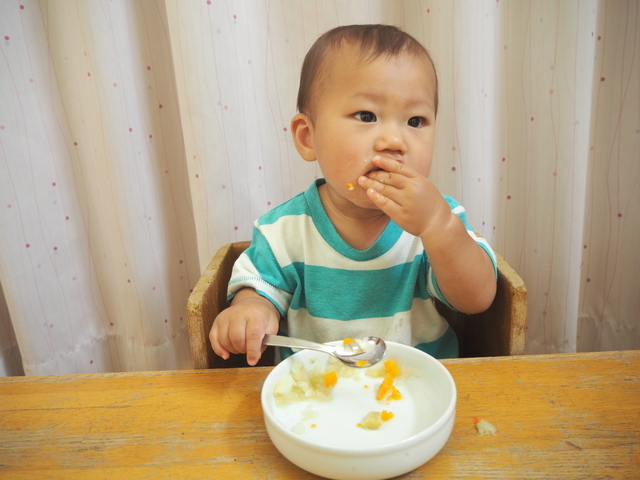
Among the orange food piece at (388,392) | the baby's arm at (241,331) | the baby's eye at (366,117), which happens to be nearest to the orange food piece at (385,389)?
the orange food piece at (388,392)

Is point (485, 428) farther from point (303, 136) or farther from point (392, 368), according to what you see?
point (303, 136)

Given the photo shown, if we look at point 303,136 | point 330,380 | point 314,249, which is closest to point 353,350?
point 330,380

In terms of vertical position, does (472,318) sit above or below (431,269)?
below

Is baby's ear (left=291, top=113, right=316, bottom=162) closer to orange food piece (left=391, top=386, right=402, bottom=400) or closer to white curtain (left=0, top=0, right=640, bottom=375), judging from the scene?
white curtain (left=0, top=0, right=640, bottom=375)

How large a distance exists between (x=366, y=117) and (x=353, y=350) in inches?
13.3

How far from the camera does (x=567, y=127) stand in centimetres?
96

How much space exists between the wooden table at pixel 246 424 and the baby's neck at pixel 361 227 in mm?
290

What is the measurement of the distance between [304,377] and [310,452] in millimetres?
146

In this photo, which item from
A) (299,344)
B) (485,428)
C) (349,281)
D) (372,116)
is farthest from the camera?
(349,281)

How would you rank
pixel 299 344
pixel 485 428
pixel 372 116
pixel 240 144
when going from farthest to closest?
pixel 240 144 → pixel 372 116 → pixel 299 344 → pixel 485 428

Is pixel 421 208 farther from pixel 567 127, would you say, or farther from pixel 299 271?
pixel 567 127

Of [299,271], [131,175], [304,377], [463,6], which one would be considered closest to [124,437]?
[304,377]

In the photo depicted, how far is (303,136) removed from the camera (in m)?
0.79

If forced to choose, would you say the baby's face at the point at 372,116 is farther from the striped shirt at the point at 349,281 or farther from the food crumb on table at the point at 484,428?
the food crumb on table at the point at 484,428
